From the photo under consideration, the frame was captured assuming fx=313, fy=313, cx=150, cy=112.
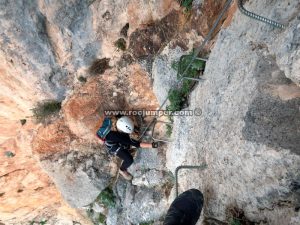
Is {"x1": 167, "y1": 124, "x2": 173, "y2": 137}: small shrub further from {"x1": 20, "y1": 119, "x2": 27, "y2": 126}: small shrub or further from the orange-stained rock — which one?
{"x1": 20, "y1": 119, "x2": 27, "y2": 126}: small shrub

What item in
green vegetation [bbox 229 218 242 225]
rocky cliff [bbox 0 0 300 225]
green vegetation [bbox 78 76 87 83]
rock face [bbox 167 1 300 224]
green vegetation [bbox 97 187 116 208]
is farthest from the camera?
green vegetation [bbox 97 187 116 208]

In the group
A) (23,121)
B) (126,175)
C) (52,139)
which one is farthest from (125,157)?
(23,121)

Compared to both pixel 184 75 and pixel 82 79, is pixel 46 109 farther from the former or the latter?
pixel 184 75

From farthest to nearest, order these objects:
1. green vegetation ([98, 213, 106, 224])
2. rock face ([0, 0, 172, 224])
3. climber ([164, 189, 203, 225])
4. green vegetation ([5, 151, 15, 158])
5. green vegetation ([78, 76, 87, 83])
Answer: green vegetation ([5, 151, 15, 158])
green vegetation ([98, 213, 106, 224])
green vegetation ([78, 76, 87, 83])
rock face ([0, 0, 172, 224])
climber ([164, 189, 203, 225])

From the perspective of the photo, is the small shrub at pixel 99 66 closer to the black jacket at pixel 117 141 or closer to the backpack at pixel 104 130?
the backpack at pixel 104 130

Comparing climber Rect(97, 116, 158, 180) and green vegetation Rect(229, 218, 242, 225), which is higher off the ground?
climber Rect(97, 116, 158, 180)

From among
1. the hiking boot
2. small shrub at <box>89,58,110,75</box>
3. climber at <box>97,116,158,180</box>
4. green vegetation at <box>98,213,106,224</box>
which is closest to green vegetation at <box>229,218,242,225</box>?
climber at <box>97,116,158,180</box>

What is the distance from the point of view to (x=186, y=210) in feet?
14.7

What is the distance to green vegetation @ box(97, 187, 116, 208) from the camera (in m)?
8.92

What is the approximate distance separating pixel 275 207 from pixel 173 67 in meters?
3.55

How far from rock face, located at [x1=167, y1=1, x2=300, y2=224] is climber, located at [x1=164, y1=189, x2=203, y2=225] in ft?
1.08

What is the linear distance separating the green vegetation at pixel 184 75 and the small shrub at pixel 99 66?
203 cm

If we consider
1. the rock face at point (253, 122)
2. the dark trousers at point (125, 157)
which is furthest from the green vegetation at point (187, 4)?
the dark trousers at point (125, 157)

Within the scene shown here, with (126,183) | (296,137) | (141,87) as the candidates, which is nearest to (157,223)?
(126,183)
